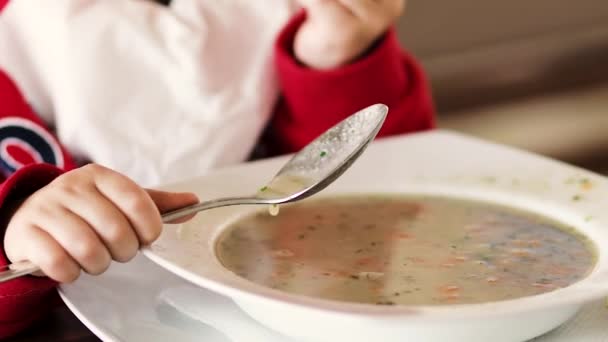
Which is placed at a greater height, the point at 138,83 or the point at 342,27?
the point at 342,27

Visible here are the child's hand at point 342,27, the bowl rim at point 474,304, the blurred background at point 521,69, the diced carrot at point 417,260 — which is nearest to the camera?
the bowl rim at point 474,304

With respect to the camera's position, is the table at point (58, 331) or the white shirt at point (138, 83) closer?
the table at point (58, 331)

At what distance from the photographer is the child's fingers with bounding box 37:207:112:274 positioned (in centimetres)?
55

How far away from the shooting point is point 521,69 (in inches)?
63.6

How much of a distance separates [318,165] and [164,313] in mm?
150

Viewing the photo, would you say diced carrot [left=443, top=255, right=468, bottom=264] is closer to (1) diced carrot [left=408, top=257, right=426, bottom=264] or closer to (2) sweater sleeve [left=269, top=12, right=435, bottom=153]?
(1) diced carrot [left=408, top=257, right=426, bottom=264]

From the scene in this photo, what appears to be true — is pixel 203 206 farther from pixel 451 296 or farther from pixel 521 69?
pixel 521 69

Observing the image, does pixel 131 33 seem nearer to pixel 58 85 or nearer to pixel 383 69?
pixel 58 85

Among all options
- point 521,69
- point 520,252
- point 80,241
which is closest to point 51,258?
point 80,241

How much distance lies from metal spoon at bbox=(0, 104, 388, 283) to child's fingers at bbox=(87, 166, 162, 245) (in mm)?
45

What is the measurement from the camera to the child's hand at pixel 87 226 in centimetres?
55

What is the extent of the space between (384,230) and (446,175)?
138mm

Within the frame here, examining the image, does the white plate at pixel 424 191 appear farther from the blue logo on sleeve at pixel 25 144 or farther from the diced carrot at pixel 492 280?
the blue logo on sleeve at pixel 25 144

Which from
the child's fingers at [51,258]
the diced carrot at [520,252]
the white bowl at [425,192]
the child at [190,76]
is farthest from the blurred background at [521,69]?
the child's fingers at [51,258]
